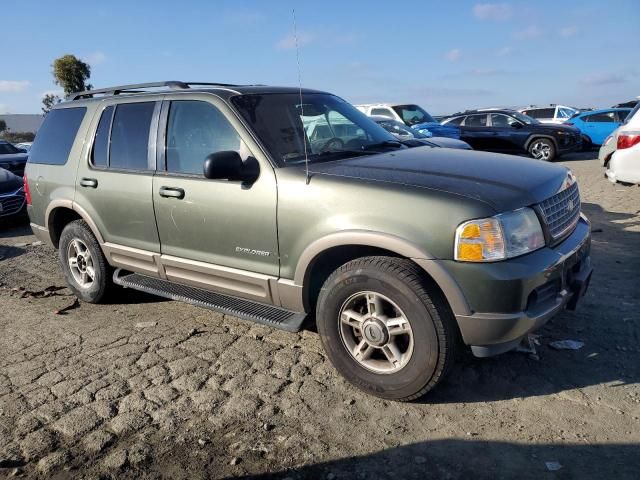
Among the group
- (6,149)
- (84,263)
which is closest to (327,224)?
(84,263)

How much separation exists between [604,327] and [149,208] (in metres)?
3.60

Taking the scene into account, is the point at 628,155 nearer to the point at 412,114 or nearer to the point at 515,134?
the point at 515,134

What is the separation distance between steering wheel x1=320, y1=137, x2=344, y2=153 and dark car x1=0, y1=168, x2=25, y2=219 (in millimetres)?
7512

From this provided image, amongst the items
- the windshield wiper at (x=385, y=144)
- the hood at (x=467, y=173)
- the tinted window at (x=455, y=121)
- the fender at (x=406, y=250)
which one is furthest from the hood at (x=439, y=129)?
the fender at (x=406, y=250)

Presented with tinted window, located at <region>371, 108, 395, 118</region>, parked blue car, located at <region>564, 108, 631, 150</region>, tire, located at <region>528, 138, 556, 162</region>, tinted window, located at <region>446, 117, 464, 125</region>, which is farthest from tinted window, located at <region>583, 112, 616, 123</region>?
tinted window, located at <region>371, 108, 395, 118</region>

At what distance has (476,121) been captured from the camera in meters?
16.3

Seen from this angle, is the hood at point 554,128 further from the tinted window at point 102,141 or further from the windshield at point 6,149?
the windshield at point 6,149

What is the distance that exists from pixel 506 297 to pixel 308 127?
6.67ft

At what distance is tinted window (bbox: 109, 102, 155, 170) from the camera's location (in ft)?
14.2

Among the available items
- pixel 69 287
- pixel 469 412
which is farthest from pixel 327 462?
pixel 69 287

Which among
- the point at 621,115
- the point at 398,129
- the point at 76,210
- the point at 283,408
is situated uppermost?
the point at 76,210

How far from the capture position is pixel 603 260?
564 cm

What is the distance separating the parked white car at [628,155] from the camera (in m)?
7.17

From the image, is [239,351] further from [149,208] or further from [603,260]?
[603,260]
